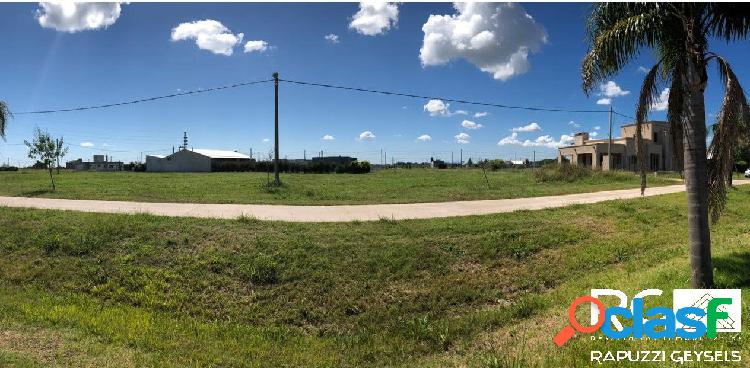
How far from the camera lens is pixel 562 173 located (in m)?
31.5

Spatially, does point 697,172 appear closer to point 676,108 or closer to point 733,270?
point 676,108

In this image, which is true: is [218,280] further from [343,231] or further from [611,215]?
[611,215]

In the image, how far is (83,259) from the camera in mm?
9289

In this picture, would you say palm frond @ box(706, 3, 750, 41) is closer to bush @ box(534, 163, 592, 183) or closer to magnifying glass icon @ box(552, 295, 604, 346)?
magnifying glass icon @ box(552, 295, 604, 346)

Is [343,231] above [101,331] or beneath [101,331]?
above

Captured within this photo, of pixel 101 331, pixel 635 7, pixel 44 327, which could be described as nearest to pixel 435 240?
pixel 635 7

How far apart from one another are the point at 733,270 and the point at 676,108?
265cm

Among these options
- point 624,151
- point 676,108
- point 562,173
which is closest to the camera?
point 676,108

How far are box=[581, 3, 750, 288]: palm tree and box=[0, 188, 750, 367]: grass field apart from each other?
126 cm

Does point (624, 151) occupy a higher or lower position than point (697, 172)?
higher

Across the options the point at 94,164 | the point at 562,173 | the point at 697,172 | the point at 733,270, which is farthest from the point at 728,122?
the point at 94,164

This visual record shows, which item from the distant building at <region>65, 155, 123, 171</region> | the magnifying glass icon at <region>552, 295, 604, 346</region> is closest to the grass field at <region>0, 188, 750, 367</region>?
the magnifying glass icon at <region>552, 295, 604, 346</region>

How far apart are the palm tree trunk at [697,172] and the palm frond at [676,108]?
0.43 metres

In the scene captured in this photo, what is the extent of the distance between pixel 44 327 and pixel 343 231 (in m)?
5.72
